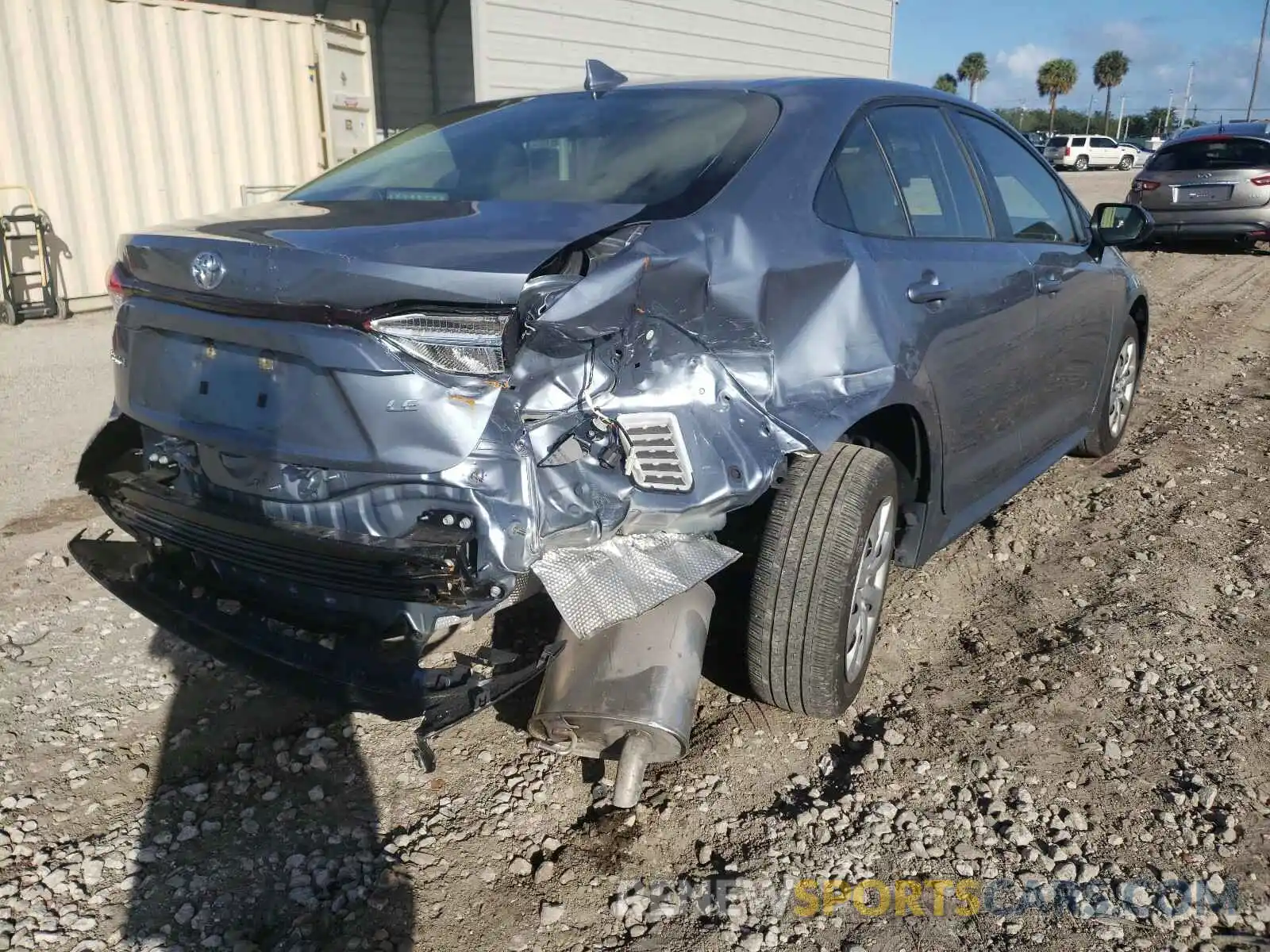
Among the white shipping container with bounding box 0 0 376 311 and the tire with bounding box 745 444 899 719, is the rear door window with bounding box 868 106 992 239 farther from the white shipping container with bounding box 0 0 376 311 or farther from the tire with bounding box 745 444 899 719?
the white shipping container with bounding box 0 0 376 311

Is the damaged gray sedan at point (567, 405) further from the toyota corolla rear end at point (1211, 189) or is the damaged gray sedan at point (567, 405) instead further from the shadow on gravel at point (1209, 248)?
the shadow on gravel at point (1209, 248)

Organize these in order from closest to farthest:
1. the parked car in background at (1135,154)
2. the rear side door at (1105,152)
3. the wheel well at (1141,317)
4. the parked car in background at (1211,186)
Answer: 1. the wheel well at (1141,317)
2. the parked car in background at (1211,186)
3. the rear side door at (1105,152)
4. the parked car in background at (1135,154)

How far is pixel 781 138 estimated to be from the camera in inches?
109

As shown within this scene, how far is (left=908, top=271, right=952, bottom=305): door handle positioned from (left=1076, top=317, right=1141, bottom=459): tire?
2.13 m

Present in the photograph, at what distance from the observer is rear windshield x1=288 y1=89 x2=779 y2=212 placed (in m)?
2.66

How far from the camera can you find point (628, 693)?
2.52 m

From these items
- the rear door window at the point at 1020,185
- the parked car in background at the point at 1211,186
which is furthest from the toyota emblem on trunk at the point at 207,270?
the parked car in background at the point at 1211,186

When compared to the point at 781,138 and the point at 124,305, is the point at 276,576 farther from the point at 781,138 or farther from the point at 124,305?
the point at 781,138

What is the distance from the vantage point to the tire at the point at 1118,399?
16.1 ft

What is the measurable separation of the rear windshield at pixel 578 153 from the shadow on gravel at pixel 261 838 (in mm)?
1555

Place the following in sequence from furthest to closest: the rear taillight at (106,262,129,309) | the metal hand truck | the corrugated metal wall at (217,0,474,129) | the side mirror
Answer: the corrugated metal wall at (217,0,474,129)
the metal hand truck
the side mirror
the rear taillight at (106,262,129,309)

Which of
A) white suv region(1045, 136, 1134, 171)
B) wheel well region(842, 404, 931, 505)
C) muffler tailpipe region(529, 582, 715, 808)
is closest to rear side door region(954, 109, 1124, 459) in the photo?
wheel well region(842, 404, 931, 505)

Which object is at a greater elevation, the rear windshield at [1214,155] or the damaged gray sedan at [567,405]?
the rear windshield at [1214,155]

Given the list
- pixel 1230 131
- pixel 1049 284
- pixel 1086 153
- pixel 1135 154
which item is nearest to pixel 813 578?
pixel 1049 284
